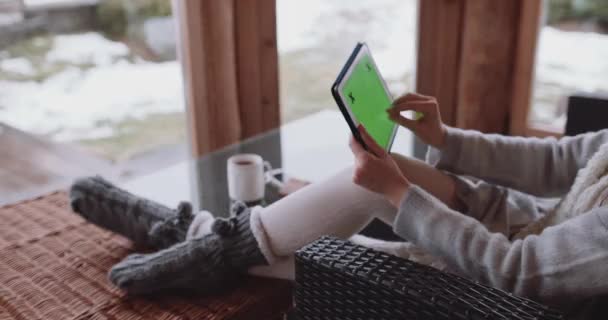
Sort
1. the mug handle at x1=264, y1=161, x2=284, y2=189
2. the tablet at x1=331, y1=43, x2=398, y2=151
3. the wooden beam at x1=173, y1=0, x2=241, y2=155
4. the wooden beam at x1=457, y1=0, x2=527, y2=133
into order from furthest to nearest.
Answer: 1. the wooden beam at x1=457, y1=0, x2=527, y2=133
2. the wooden beam at x1=173, y1=0, x2=241, y2=155
3. the mug handle at x1=264, y1=161, x2=284, y2=189
4. the tablet at x1=331, y1=43, x2=398, y2=151

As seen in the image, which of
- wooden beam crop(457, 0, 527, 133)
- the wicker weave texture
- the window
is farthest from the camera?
wooden beam crop(457, 0, 527, 133)

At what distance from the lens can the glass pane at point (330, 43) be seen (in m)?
2.86

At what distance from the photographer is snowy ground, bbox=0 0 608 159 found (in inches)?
88.9

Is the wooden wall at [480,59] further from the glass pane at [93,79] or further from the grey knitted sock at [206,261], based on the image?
the grey knitted sock at [206,261]

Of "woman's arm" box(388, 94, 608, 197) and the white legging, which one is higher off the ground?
"woman's arm" box(388, 94, 608, 197)

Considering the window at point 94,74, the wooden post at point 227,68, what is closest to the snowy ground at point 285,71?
the window at point 94,74

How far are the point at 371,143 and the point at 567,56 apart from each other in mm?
2162

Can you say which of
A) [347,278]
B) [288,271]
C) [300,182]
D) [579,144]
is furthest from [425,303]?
[300,182]

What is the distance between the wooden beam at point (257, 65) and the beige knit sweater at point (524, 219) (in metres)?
1.41

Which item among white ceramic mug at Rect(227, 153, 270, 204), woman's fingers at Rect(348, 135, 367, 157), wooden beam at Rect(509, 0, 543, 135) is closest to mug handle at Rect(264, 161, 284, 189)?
white ceramic mug at Rect(227, 153, 270, 204)

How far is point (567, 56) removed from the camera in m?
2.84

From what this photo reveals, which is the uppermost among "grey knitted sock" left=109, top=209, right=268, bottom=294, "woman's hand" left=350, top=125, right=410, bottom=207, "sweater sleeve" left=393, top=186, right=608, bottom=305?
"woman's hand" left=350, top=125, right=410, bottom=207

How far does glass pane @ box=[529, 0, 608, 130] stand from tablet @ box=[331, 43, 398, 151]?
72.0 inches

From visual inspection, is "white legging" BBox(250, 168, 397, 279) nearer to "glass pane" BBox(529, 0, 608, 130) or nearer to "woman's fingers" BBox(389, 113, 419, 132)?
"woman's fingers" BBox(389, 113, 419, 132)
